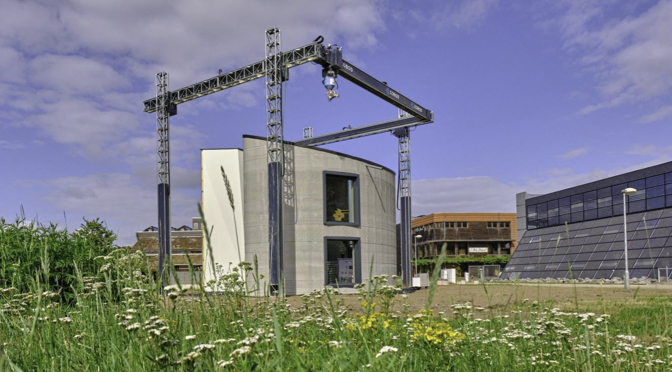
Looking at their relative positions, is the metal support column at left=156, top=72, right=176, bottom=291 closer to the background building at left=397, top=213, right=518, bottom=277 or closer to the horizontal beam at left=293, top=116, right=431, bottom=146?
the horizontal beam at left=293, top=116, right=431, bottom=146

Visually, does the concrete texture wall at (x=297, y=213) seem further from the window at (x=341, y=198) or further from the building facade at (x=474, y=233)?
the building facade at (x=474, y=233)

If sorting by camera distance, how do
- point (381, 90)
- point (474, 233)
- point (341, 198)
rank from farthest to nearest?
point (474, 233)
point (341, 198)
point (381, 90)

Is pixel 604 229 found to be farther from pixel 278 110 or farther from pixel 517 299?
pixel 517 299

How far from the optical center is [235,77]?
22.9 metres

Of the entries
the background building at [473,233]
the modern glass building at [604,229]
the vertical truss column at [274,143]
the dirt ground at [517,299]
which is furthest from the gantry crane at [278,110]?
the background building at [473,233]

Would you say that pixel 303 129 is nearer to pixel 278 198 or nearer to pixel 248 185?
pixel 248 185

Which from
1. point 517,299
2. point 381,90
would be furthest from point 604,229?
point 517,299

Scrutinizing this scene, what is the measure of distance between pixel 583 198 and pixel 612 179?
4286 millimetres

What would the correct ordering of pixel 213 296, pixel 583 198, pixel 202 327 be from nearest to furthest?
pixel 202 327, pixel 213 296, pixel 583 198

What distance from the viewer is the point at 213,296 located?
359 cm

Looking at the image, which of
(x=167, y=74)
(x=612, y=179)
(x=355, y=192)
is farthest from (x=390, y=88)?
(x=612, y=179)

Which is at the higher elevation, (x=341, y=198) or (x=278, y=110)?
(x=278, y=110)

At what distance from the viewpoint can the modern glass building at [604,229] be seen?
119 feet

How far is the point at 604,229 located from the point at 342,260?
3100 centimetres
